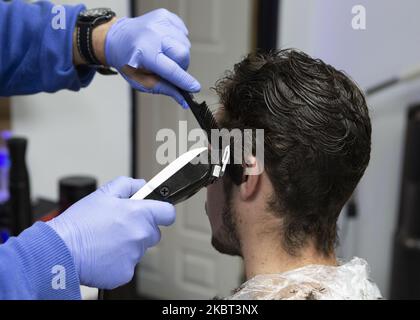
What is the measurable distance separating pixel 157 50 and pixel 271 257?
481 mm

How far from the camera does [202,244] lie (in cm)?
238

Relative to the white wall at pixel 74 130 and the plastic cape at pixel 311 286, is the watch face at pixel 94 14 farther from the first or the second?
the white wall at pixel 74 130

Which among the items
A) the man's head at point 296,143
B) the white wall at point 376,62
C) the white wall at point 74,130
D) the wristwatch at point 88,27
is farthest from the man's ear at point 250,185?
the white wall at point 74,130

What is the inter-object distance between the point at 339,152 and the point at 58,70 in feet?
2.37

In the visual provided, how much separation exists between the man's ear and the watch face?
552 millimetres

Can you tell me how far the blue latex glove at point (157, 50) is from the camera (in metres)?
1.09

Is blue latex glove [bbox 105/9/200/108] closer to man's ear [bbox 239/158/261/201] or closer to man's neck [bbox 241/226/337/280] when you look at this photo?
man's ear [bbox 239/158/261/201]

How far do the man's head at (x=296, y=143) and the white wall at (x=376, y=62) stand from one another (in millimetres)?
259

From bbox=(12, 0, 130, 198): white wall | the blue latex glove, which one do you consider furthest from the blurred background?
the blue latex glove

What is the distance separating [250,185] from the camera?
1.05 meters

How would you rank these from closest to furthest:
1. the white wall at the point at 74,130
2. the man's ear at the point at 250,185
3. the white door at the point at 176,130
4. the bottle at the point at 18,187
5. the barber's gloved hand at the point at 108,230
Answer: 1. the barber's gloved hand at the point at 108,230
2. the man's ear at the point at 250,185
3. the bottle at the point at 18,187
4. the white door at the point at 176,130
5. the white wall at the point at 74,130

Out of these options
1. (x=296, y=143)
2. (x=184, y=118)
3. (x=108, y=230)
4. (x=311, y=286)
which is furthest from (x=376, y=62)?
(x=108, y=230)

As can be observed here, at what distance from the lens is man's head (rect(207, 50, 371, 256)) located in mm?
998
